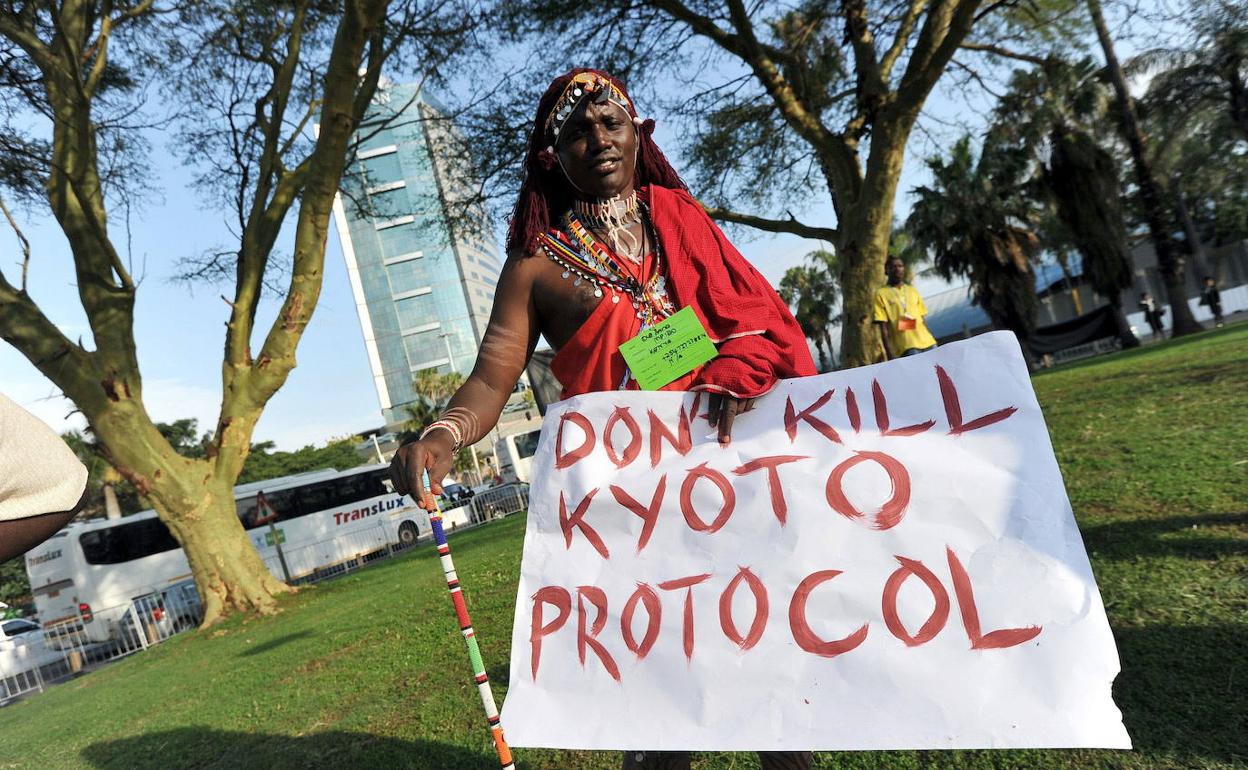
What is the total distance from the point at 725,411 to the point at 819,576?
1.30 feet

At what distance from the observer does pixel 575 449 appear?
6.02 ft

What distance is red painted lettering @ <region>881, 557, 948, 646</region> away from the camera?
1.48 metres

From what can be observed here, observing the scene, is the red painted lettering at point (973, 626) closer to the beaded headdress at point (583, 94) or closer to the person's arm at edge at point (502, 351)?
the person's arm at edge at point (502, 351)

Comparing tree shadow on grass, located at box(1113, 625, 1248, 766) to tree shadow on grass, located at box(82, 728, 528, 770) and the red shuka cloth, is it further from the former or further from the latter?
tree shadow on grass, located at box(82, 728, 528, 770)

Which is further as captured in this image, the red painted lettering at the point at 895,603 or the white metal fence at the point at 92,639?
the white metal fence at the point at 92,639

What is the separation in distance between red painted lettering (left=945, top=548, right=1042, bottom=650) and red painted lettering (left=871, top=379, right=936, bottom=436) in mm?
255

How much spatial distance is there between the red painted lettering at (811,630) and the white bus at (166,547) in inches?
590

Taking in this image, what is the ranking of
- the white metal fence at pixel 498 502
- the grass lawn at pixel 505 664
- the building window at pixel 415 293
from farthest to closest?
the building window at pixel 415 293 < the white metal fence at pixel 498 502 < the grass lawn at pixel 505 664

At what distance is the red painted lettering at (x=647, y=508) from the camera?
1710 mm

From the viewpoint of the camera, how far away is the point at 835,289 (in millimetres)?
60844

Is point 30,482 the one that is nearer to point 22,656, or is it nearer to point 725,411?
point 725,411

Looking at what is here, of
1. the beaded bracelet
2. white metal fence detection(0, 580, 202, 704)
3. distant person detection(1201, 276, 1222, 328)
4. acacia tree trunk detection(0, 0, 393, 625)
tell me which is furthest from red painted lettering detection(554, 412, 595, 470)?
distant person detection(1201, 276, 1222, 328)

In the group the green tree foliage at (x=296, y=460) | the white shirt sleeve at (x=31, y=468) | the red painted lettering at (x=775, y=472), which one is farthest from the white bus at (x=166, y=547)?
the green tree foliage at (x=296, y=460)

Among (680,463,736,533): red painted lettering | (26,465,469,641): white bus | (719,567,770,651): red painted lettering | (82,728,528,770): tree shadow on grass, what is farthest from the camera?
(26,465,469,641): white bus
